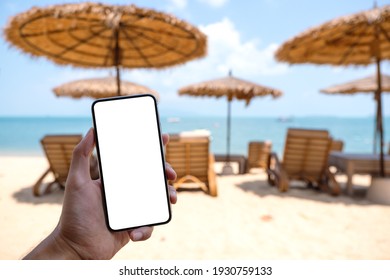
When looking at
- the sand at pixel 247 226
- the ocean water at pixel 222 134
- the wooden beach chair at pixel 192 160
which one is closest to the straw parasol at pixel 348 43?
the sand at pixel 247 226

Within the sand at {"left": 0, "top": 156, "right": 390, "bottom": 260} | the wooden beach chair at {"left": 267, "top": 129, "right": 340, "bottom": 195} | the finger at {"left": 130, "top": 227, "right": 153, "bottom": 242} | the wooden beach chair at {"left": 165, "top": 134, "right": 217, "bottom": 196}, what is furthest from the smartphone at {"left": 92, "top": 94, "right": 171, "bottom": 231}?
the wooden beach chair at {"left": 267, "top": 129, "right": 340, "bottom": 195}

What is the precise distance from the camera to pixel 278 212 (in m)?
4.07

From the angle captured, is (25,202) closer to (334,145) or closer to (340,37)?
(340,37)

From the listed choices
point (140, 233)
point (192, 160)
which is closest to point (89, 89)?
point (192, 160)

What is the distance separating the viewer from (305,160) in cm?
528

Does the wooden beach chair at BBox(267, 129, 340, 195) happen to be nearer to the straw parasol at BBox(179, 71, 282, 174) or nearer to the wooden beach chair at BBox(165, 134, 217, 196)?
the wooden beach chair at BBox(165, 134, 217, 196)

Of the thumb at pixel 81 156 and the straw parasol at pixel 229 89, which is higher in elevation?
the straw parasol at pixel 229 89

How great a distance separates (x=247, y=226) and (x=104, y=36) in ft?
13.9

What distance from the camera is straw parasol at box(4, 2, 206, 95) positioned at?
139 inches

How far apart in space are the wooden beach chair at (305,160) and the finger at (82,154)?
454 cm

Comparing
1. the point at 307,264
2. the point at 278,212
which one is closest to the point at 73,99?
the point at 278,212

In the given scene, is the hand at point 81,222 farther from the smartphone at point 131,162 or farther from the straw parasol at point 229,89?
the straw parasol at point 229,89

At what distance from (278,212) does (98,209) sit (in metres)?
3.43

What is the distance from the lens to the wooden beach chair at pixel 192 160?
487cm
